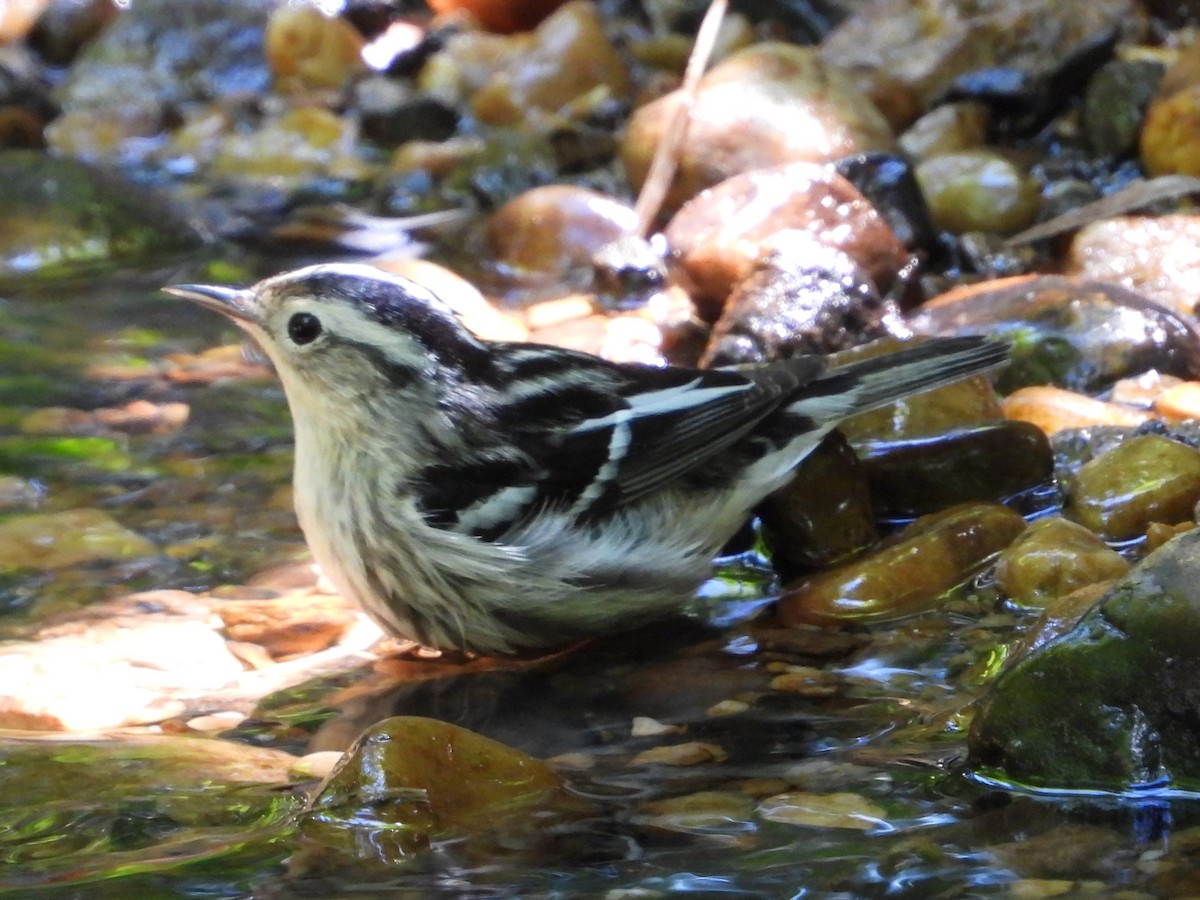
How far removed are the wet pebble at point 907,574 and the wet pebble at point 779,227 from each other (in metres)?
2.27

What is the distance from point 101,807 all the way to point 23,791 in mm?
176

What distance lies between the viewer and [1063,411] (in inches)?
194

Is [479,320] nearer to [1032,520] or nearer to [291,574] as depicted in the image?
[291,574]

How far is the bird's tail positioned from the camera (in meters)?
4.27

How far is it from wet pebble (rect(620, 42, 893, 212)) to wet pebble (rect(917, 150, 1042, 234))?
386 millimetres

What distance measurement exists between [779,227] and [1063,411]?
173cm

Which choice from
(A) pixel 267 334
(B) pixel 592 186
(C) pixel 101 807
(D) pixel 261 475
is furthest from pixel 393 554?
(B) pixel 592 186

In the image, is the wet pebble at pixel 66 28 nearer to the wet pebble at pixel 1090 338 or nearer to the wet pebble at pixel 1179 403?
the wet pebble at pixel 1090 338

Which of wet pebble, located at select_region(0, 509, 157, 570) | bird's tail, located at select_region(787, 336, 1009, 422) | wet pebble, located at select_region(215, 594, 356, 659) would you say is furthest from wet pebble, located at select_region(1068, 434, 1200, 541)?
wet pebble, located at select_region(0, 509, 157, 570)

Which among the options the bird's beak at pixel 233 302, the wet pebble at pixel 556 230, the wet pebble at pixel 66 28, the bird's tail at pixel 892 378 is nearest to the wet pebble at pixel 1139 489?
the bird's tail at pixel 892 378

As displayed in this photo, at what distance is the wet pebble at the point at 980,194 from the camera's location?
729 cm

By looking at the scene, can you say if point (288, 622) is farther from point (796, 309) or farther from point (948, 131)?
point (948, 131)

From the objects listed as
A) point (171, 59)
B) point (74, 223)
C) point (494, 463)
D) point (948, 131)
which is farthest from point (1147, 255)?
point (171, 59)

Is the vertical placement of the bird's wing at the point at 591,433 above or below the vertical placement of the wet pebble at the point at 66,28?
below
